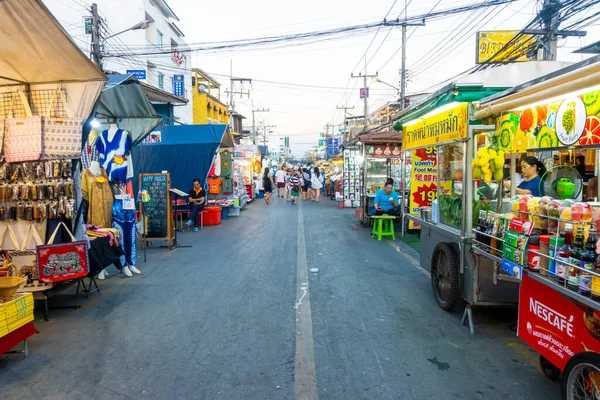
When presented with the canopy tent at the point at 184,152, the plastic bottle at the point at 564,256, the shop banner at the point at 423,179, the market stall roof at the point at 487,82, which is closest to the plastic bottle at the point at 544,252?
the plastic bottle at the point at 564,256

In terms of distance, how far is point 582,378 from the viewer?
9.14 feet

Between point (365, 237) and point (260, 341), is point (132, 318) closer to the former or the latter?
point (260, 341)

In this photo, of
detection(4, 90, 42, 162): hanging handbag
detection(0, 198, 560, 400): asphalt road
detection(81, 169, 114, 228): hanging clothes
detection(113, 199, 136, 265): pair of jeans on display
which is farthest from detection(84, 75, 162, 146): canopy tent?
detection(0, 198, 560, 400): asphalt road

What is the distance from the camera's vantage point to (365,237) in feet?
36.6

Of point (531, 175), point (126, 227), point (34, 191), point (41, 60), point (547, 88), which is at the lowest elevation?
point (126, 227)

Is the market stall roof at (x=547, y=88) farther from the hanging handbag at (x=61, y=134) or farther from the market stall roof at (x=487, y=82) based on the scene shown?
the hanging handbag at (x=61, y=134)

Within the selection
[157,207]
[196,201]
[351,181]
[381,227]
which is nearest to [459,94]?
[381,227]

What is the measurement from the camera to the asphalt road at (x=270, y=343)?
3447 millimetres

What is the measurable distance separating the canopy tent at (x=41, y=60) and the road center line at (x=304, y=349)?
12.5ft

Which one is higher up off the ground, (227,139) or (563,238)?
(227,139)

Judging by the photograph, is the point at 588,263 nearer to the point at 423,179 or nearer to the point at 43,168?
the point at 43,168

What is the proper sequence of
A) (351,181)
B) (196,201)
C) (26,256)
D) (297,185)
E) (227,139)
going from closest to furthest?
(26,256), (196,201), (227,139), (351,181), (297,185)

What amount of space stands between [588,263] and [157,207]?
8893 millimetres

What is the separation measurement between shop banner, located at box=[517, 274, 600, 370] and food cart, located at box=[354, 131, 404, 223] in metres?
9.04
